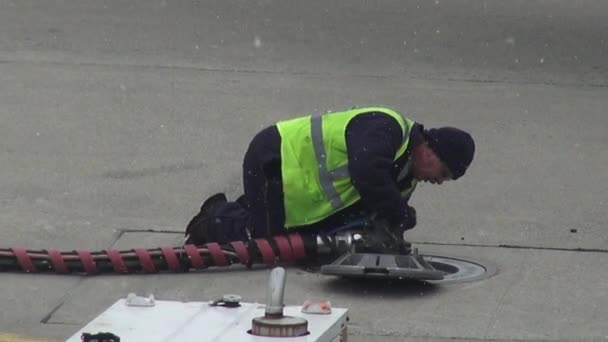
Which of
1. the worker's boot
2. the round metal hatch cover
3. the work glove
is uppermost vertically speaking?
the work glove

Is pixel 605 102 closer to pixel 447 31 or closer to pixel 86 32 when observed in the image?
pixel 447 31

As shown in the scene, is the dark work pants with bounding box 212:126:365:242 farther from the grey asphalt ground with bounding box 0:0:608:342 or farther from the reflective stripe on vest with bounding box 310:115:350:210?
the grey asphalt ground with bounding box 0:0:608:342

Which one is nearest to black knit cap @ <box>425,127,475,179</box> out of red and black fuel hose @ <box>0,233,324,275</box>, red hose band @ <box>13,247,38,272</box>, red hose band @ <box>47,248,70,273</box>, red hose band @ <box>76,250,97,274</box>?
red and black fuel hose @ <box>0,233,324,275</box>

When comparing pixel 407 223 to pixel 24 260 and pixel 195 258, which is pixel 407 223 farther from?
pixel 24 260

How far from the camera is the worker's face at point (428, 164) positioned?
→ 679 centimetres

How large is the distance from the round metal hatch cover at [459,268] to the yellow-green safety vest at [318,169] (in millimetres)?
520

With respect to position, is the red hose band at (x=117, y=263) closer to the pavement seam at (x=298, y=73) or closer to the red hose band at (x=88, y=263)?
the red hose band at (x=88, y=263)

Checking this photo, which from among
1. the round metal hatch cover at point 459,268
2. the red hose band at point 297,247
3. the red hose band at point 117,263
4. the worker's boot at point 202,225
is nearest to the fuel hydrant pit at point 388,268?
the round metal hatch cover at point 459,268

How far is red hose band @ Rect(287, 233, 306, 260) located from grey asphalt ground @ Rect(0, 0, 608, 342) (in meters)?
0.10

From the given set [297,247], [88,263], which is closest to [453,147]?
[297,247]

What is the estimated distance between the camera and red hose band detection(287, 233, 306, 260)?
6.82m

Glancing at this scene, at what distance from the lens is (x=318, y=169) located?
6844 mm

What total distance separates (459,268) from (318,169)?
2.62ft

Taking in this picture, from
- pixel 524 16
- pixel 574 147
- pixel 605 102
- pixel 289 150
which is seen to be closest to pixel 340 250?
pixel 289 150
